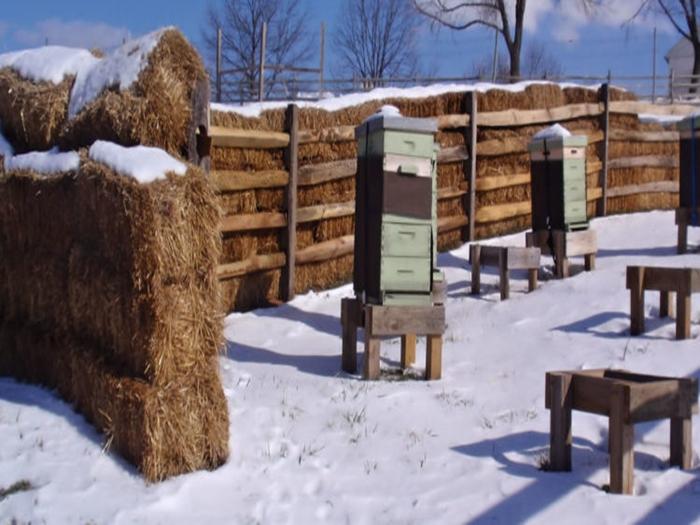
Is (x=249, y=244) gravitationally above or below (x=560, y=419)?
above

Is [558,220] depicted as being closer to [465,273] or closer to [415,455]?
[465,273]

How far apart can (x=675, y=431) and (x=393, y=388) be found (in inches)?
94.1

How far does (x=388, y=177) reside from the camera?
7000mm

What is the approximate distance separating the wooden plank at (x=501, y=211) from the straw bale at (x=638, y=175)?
2.41 metres

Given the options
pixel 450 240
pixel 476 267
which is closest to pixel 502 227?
pixel 450 240

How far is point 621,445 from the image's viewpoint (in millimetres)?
4539

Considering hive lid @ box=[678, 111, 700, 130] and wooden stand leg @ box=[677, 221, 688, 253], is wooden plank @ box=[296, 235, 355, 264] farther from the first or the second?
hive lid @ box=[678, 111, 700, 130]

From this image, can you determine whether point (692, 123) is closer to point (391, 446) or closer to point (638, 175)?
point (638, 175)

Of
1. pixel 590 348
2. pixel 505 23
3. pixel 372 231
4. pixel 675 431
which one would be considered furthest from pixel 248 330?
pixel 505 23

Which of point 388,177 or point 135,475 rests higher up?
point 388,177

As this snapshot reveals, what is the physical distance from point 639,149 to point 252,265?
863cm

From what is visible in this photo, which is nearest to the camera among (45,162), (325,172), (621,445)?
(621,445)

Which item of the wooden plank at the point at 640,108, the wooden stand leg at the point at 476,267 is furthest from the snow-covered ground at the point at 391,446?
the wooden plank at the point at 640,108

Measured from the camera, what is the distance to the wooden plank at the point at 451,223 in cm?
1202
